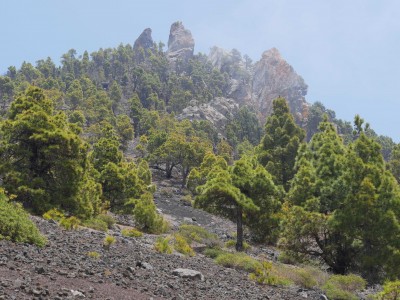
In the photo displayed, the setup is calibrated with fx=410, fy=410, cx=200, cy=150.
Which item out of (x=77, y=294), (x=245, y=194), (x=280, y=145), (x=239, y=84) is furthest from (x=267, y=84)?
(x=77, y=294)

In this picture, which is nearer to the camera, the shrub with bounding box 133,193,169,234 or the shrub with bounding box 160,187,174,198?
the shrub with bounding box 133,193,169,234

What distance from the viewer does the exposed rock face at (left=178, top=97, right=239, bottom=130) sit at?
11250 centimetres

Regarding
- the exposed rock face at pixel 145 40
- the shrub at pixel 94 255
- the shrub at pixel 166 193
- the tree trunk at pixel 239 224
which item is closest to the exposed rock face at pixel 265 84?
the exposed rock face at pixel 145 40

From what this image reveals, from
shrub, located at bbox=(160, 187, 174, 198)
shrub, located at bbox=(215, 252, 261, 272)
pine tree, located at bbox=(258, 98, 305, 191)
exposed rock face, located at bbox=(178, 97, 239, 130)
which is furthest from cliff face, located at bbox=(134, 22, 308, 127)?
shrub, located at bbox=(215, 252, 261, 272)

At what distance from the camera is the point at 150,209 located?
29.2m

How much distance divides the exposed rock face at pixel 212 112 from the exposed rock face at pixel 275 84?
46999 mm

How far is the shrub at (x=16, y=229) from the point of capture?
1180cm

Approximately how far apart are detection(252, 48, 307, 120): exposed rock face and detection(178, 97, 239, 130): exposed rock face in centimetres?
4700

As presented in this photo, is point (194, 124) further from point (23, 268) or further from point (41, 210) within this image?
point (23, 268)

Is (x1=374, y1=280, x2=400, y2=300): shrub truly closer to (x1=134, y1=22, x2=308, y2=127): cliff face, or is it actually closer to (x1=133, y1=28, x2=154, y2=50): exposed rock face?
(x1=134, y1=22, x2=308, y2=127): cliff face

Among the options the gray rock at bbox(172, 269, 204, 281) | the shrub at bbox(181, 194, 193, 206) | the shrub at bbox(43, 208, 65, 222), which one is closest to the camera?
the gray rock at bbox(172, 269, 204, 281)

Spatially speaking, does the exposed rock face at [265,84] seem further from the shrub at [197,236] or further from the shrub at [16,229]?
the shrub at [16,229]

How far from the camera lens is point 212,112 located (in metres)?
117

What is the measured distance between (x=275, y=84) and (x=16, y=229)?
175064 mm
